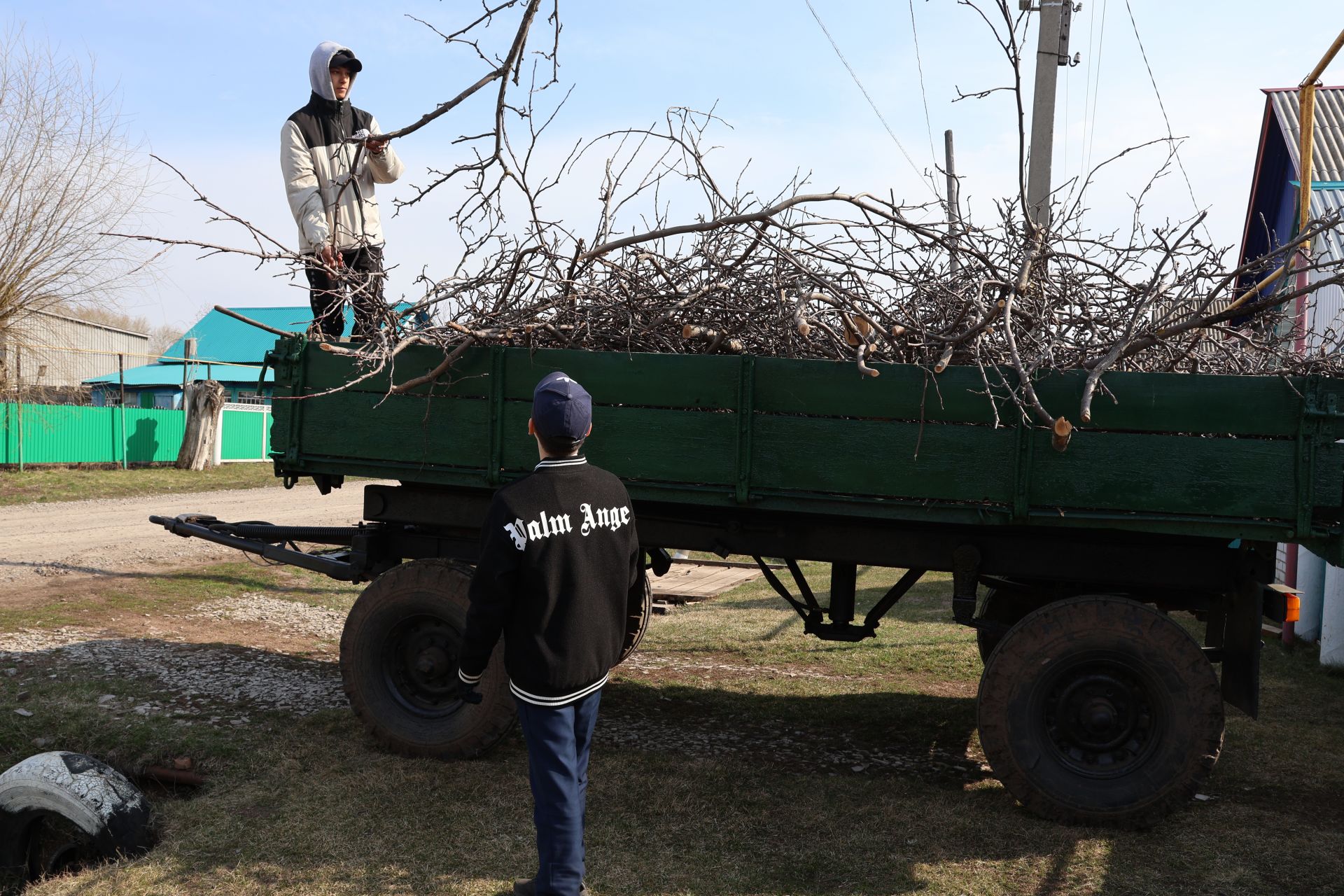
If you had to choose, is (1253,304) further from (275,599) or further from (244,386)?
(244,386)

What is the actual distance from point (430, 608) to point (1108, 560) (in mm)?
3067

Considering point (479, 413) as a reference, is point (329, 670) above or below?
below

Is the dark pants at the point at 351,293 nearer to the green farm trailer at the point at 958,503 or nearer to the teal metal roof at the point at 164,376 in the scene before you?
the green farm trailer at the point at 958,503

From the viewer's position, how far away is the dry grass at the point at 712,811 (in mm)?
3742

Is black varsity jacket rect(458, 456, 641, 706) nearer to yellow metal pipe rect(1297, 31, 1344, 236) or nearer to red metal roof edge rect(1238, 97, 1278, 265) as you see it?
yellow metal pipe rect(1297, 31, 1344, 236)

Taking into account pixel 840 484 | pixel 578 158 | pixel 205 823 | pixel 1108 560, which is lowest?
pixel 205 823

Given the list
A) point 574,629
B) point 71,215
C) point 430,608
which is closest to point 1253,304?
point 574,629

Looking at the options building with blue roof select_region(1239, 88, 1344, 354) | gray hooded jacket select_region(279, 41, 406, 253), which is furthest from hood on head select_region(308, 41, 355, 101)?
building with blue roof select_region(1239, 88, 1344, 354)

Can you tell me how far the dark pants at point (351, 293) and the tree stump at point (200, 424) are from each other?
53.1 feet

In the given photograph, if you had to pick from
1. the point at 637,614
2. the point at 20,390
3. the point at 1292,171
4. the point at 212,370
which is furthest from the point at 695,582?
the point at 212,370

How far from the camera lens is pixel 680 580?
892 centimetres

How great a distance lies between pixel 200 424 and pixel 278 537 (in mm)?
16670

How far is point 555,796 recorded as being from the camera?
3271 mm

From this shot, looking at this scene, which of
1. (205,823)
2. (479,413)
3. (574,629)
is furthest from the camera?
(479,413)
